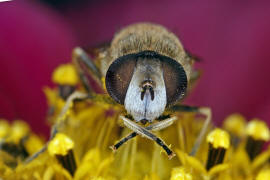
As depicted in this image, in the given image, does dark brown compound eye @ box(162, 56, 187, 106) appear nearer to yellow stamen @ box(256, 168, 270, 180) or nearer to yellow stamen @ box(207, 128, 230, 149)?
yellow stamen @ box(207, 128, 230, 149)

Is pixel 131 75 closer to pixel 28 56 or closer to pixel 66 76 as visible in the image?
pixel 66 76

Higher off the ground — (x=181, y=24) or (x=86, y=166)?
(x=181, y=24)

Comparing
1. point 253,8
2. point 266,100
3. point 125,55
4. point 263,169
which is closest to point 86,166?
point 125,55

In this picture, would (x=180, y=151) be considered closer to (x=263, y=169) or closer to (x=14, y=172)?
(x=263, y=169)

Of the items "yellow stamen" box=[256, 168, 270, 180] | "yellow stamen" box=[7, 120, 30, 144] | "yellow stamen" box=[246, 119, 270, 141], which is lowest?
"yellow stamen" box=[256, 168, 270, 180]

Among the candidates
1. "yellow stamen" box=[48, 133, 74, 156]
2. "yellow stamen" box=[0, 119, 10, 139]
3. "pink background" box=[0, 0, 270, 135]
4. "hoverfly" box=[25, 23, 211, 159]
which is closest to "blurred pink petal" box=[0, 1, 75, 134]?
"pink background" box=[0, 0, 270, 135]
